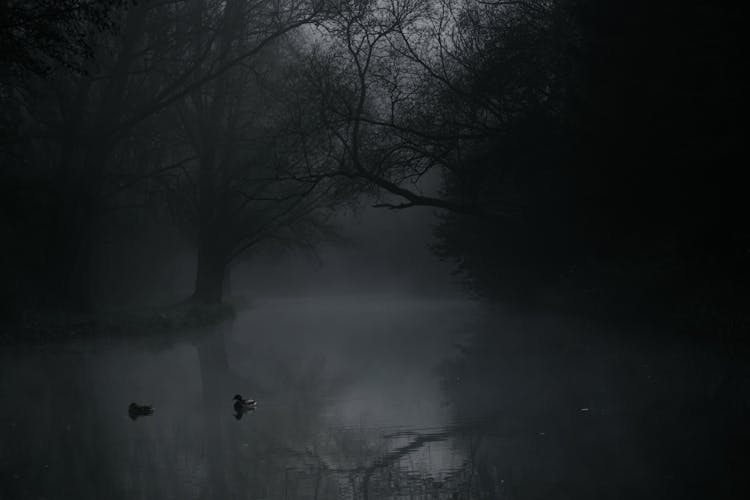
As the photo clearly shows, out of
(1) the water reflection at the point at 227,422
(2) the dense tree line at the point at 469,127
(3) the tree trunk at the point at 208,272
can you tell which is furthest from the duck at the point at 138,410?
(3) the tree trunk at the point at 208,272

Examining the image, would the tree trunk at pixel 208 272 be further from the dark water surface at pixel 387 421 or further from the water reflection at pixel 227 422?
the dark water surface at pixel 387 421

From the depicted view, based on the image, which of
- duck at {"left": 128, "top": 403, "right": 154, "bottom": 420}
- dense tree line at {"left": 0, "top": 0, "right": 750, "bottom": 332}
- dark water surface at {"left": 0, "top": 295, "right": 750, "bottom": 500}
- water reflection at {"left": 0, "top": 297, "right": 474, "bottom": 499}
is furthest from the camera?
dense tree line at {"left": 0, "top": 0, "right": 750, "bottom": 332}

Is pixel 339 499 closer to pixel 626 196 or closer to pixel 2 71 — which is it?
pixel 626 196

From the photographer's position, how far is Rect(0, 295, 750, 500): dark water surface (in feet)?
27.2

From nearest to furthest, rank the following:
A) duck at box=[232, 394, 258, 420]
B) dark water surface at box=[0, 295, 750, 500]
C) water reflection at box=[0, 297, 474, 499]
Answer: dark water surface at box=[0, 295, 750, 500]
water reflection at box=[0, 297, 474, 499]
duck at box=[232, 394, 258, 420]

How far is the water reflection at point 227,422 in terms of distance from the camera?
28.3 feet

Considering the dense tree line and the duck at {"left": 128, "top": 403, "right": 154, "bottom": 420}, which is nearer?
the duck at {"left": 128, "top": 403, "right": 154, "bottom": 420}

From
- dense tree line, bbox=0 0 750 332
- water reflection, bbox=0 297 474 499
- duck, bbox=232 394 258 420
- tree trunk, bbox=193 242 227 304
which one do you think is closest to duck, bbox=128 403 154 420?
water reflection, bbox=0 297 474 499

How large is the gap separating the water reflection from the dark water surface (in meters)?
0.04

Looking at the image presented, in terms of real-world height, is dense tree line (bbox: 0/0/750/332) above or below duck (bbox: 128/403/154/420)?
above

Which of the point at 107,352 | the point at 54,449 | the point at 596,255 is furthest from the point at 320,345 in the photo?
the point at 54,449

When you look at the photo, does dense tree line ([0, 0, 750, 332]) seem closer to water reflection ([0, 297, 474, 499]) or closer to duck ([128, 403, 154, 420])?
water reflection ([0, 297, 474, 499])

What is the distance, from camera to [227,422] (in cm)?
1221

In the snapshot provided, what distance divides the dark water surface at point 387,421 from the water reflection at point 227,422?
36 mm
